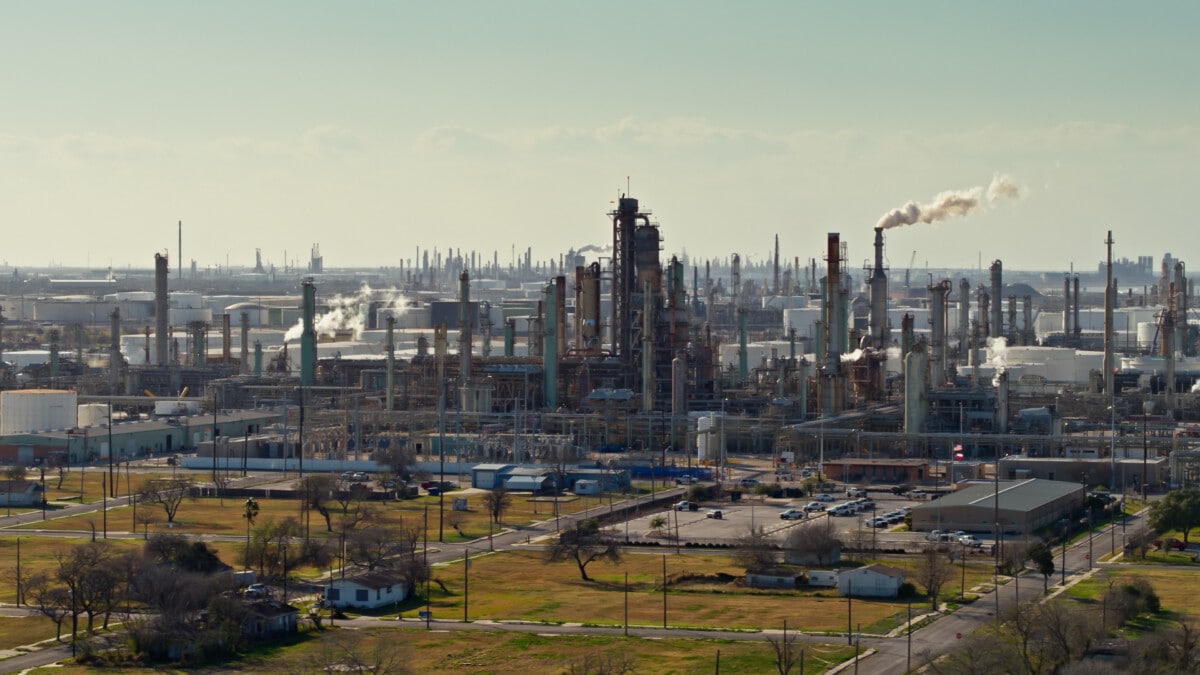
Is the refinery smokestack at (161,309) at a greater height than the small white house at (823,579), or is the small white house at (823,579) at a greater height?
the refinery smokestack at (161,309)

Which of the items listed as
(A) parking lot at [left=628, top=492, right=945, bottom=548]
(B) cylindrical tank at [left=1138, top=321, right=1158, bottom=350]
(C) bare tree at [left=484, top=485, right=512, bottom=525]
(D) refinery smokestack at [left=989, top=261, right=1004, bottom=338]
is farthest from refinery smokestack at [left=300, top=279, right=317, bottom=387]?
(B) cylindrical tank at [left=1138, top=321, right=1158, bottom=350]

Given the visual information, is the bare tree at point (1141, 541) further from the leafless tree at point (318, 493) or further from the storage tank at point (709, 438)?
the storage tank at point (709, 438)

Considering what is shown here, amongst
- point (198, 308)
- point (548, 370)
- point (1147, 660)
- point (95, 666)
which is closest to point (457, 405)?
point (548, 370)

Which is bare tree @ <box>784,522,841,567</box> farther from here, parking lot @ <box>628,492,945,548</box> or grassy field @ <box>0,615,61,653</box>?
grassy field @ <box>0,615,61,653</box>

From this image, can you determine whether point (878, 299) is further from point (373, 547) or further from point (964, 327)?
point (373, 547)

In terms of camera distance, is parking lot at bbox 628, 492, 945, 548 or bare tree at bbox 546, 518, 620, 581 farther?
parking lot at bbox 628, 492, 945, 548

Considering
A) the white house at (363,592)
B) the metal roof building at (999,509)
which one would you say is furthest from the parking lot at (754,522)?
the white house at (363,592)

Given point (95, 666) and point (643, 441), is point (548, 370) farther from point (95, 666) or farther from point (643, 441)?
point (95, 666)
